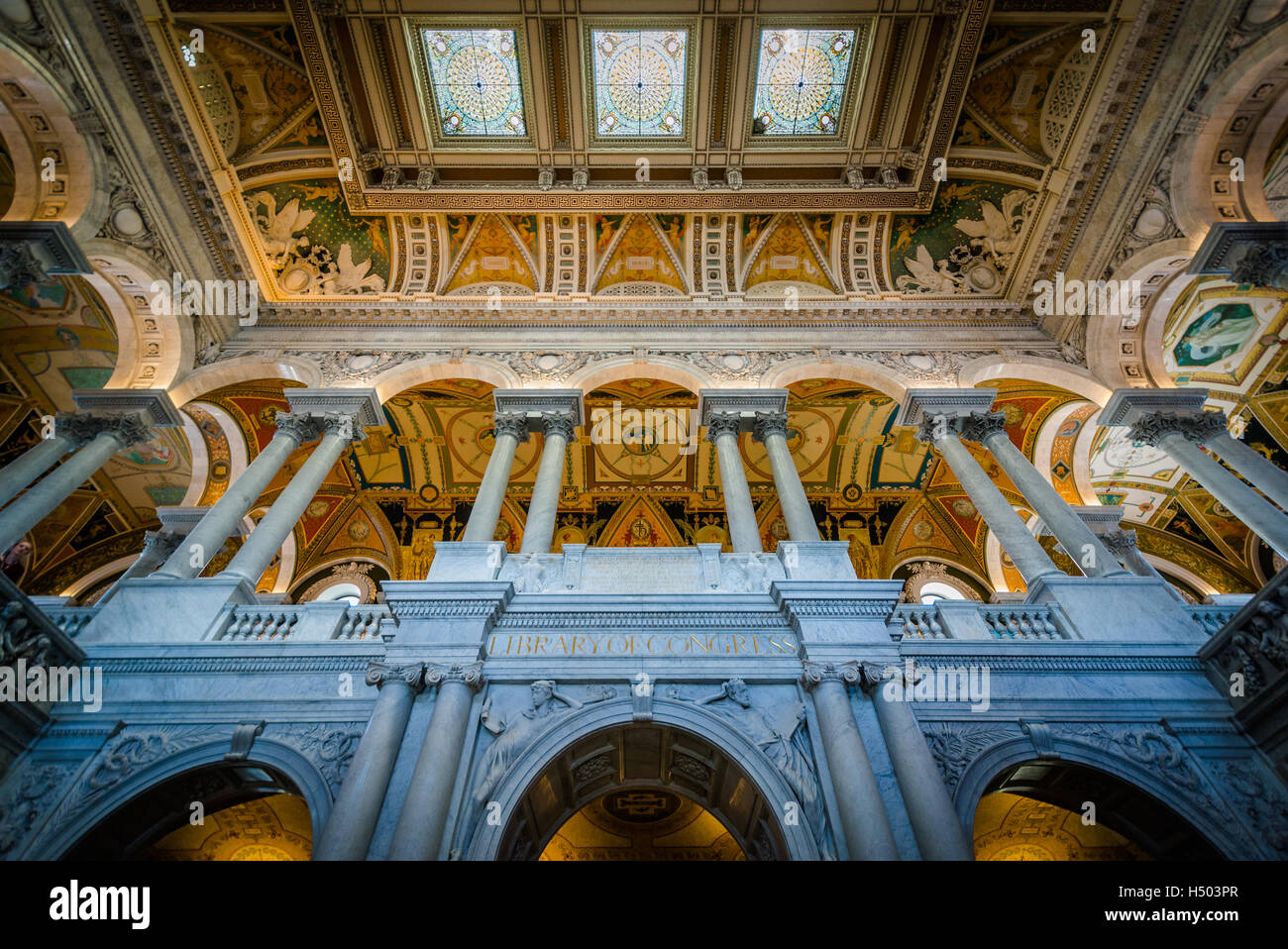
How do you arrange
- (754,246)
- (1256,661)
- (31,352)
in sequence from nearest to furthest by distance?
(1256,661) → (31,352) → (754,246)

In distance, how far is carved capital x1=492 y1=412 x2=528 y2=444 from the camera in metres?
11.1

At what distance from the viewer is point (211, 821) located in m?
7.32

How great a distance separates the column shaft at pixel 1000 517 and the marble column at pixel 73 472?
12.0 m

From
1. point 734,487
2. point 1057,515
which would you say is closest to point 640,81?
point 734,487

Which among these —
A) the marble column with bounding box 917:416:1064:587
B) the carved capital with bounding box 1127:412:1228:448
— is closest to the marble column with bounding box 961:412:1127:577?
the marble column with bounding box 917:416:1064:587

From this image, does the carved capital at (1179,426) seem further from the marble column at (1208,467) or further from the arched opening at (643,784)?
the arched opening at (643,784)

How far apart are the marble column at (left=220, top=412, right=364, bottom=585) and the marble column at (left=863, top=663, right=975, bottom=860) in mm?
7179

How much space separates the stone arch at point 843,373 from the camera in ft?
39.7

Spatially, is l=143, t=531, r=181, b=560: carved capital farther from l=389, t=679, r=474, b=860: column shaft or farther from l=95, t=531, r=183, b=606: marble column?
l=389, t=679, r=474, b=860: column shaft

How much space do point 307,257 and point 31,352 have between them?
17.9ft
